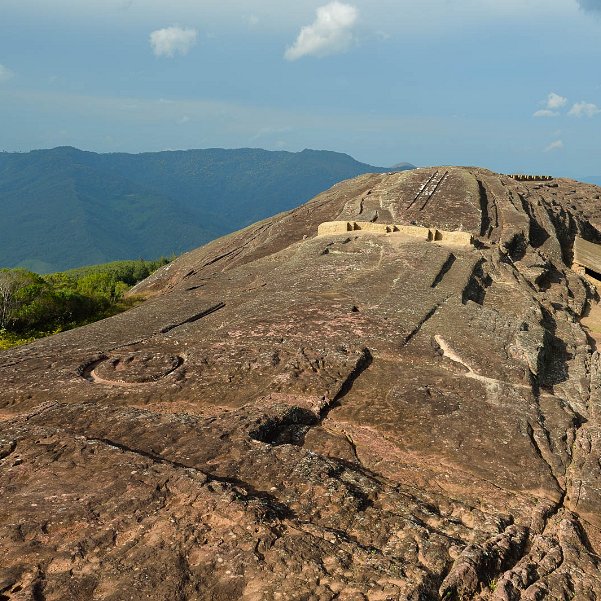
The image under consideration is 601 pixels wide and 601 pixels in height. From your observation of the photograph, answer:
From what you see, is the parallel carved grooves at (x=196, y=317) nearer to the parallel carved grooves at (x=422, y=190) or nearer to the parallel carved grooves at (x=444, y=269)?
the parallel carved grooves at (x=444, y=269)

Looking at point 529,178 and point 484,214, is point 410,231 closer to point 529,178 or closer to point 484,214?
point 484,214

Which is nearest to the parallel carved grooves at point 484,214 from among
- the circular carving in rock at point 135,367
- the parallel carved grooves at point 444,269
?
the parallel carved grooves at point 444,269

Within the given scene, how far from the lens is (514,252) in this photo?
1468 inches

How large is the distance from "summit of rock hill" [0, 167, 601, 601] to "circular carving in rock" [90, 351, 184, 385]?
0.09 m

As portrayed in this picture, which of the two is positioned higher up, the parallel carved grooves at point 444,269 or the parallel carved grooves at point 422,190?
the parallel carved grooves at point 422,190

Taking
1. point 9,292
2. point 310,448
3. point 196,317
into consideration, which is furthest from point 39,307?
point 310,448

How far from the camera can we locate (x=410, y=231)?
32344 mm

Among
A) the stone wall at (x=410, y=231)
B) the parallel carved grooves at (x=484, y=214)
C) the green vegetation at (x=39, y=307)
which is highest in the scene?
the parallel carved grooves at (x=484, y=214)

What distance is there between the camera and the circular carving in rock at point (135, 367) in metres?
14.6

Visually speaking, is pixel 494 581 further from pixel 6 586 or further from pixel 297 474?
pixel 6 586

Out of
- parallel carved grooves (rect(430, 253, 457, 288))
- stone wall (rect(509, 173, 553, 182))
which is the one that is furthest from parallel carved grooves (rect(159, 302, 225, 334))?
stone wall (rect(509, 173, 553, 182))

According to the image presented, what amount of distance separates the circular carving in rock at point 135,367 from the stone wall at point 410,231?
63.9ft

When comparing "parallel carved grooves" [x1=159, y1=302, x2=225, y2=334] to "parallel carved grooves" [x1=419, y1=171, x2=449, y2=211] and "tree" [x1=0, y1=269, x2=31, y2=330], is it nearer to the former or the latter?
"tree" [x1=0, y1=269, x2=31, y2=330]

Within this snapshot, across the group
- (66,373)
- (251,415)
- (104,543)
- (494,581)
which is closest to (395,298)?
(251,415)
